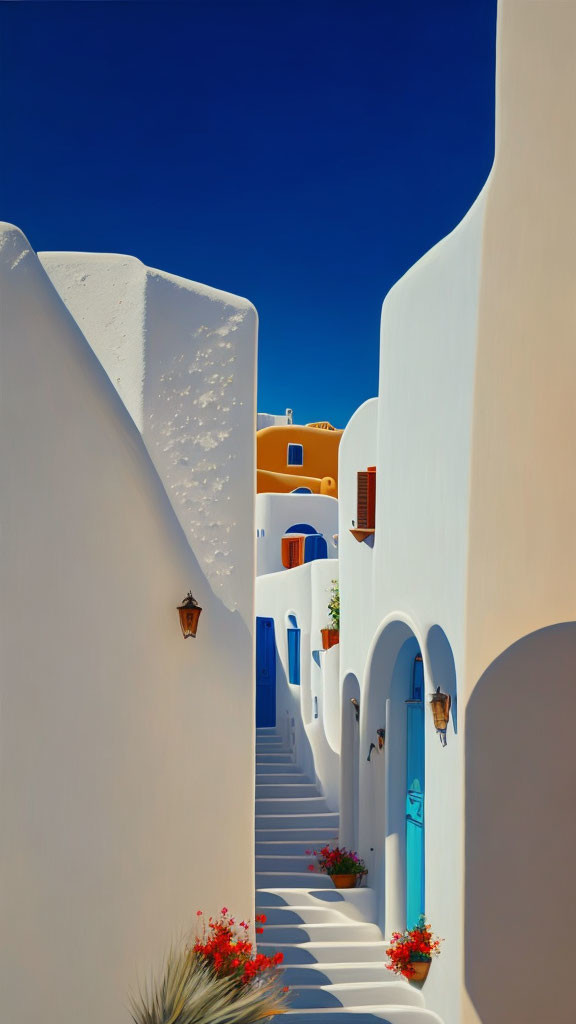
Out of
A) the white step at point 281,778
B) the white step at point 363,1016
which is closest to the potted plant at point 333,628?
the white step at point 281,778

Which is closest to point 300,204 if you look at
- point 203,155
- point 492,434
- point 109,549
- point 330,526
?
point 203,155

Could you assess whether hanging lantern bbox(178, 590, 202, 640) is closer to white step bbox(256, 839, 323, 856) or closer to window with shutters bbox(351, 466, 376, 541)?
window with shutters bbox(351, 466, 376, 541)

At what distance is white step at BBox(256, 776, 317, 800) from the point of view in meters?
17.8

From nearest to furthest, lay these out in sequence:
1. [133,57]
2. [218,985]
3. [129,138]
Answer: [218,985], [133,57], [129,138]

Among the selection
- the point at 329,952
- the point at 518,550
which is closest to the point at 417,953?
the point at 329,952

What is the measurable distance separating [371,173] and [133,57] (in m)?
6.12

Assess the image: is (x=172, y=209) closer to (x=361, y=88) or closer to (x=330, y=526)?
(x=361, y=88)

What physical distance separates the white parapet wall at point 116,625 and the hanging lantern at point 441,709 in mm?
2040

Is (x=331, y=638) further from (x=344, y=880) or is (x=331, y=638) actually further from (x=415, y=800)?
(x=415, y=800)

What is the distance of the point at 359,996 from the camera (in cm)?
960

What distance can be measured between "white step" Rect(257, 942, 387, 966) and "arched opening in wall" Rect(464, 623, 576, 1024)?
3216 millimetres

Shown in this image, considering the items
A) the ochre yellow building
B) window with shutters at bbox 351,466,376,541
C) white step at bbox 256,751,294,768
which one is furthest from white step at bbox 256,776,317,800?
the ochre yellow building

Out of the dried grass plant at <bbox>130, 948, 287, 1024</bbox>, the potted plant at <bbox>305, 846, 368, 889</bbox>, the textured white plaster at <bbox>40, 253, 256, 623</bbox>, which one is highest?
the textured white plaster at <bbox>40, 253, 256, 623</bbox>

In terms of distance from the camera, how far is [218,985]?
5.95 meters
